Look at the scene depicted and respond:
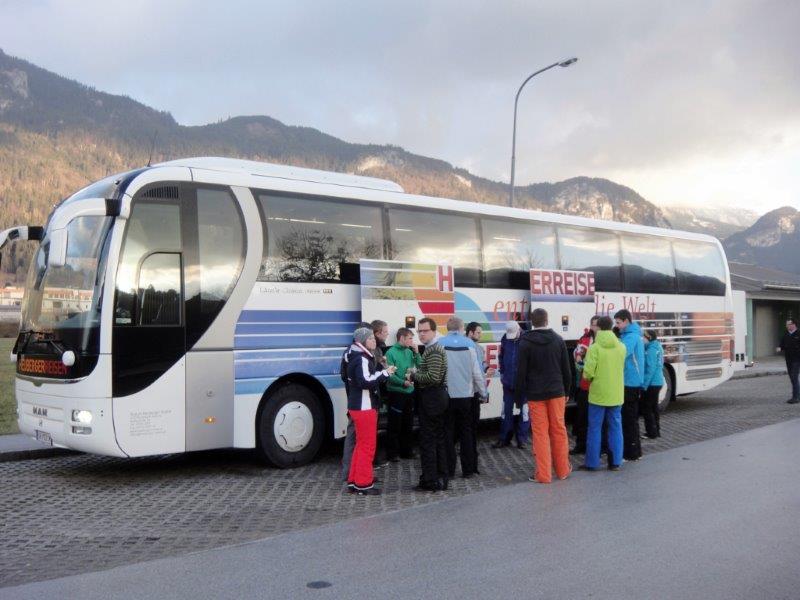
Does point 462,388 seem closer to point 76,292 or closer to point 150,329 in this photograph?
point 150,329

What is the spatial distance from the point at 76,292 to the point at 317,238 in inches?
116

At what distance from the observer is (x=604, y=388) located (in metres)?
9.31

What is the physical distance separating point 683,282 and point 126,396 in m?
11.6

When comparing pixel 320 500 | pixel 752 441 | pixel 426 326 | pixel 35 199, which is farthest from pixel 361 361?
pixel 35 199

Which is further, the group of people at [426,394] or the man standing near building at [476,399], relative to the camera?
the man standing near building at [476,399]

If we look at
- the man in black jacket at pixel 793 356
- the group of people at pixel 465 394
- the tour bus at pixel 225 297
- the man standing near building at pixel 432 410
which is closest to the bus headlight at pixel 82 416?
the tour bus at pixel 225 297

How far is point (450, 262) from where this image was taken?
11.6 m

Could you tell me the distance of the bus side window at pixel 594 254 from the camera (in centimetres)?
1362

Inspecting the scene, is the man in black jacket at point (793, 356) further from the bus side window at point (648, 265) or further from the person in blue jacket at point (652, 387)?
the person in blue jacket at point (652, 387)

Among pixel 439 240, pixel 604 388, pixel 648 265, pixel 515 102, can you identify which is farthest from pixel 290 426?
pixel 515 102

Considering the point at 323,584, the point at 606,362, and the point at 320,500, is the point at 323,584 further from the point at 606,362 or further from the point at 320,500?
the point at 606,362

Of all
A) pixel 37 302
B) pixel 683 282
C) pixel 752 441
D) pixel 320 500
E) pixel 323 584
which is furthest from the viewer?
pixel 683 282

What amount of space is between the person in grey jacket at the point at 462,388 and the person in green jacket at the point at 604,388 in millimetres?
1376

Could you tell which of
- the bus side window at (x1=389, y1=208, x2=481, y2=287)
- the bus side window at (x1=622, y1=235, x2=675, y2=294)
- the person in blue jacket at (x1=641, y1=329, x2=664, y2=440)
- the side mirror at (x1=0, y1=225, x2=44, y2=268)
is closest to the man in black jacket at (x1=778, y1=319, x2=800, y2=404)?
the bus side window at (x1=622, y1=235, x2=675, y2=294)
